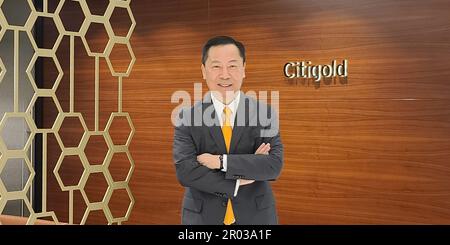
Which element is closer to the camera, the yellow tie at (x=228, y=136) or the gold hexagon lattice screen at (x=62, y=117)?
the gold hexagon lattice screen at (x=62, y=117)

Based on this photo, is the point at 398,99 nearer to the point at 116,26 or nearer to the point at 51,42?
the point at 116,26

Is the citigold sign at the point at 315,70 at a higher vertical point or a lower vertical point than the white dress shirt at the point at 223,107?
higher

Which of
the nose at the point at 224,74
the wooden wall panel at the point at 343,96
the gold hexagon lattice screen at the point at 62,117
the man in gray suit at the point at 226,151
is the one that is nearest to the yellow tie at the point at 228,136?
the man in gray suit at the point at 226,151

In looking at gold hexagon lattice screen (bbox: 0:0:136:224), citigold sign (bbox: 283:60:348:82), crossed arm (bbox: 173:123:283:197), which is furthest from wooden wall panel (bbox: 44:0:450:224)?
gold hexagon lattice screen (bbox: 0:0:136:224)

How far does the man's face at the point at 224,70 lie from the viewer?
2479 mm

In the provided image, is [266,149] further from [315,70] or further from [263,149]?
[315,70]

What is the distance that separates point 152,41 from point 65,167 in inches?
54.1

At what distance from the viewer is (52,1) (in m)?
5.46

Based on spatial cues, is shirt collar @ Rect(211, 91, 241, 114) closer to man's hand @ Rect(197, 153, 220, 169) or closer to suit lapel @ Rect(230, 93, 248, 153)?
suit lapel @ Rect(230, 93, 248, 153)

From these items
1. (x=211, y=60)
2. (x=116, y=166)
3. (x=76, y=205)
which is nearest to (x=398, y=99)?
(x=211, y=60)

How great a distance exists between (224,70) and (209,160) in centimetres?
34

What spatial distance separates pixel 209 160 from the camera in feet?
8.20

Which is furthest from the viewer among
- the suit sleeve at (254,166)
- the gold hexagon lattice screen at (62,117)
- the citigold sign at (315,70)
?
the citigold sign at (315,70)

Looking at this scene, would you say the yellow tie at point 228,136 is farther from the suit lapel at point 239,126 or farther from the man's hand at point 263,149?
the man's hand at point 263,149
